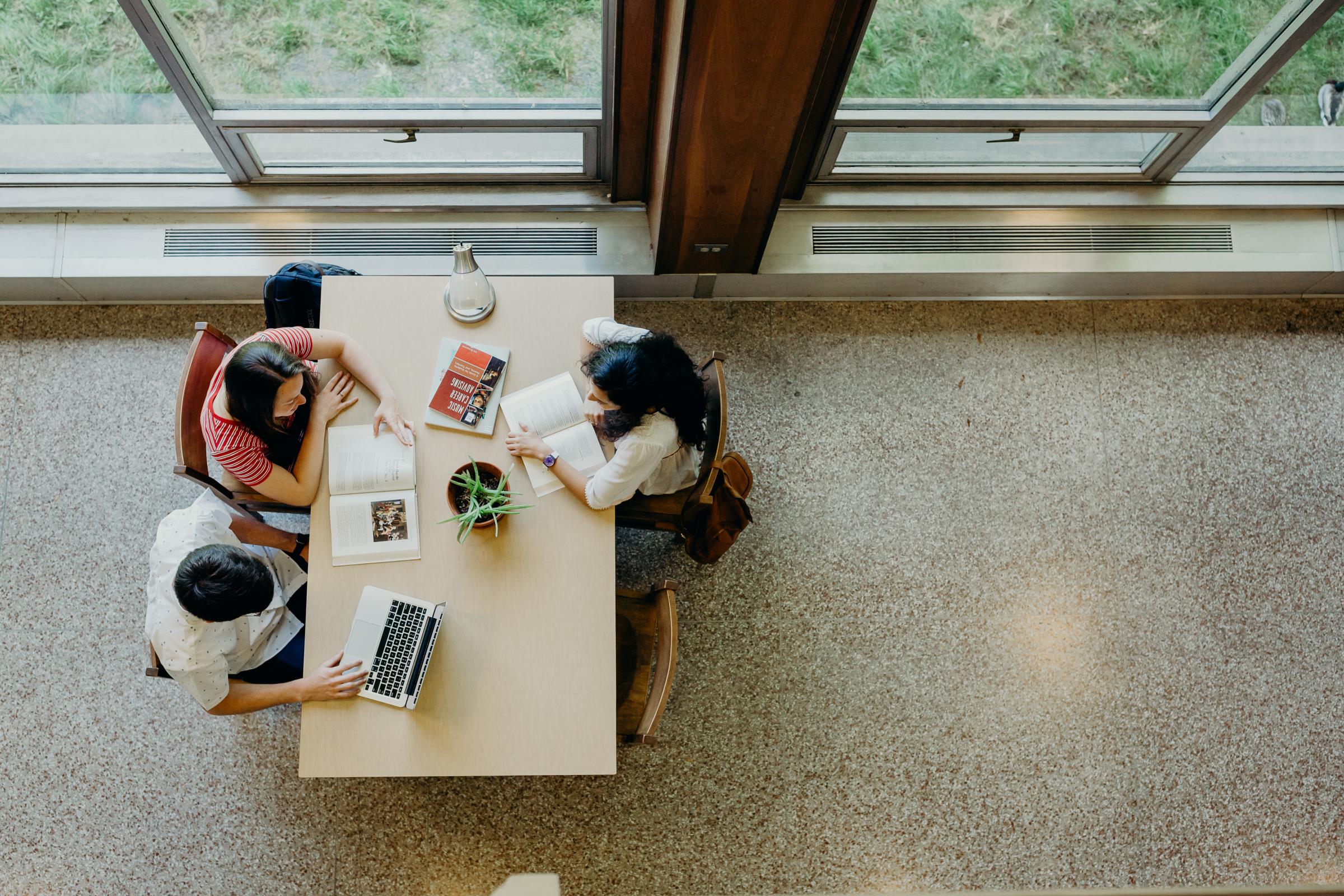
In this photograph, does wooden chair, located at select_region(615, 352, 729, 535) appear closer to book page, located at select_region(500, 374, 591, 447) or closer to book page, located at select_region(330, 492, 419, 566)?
book page, located at select_region(500, 374, 591, 447)

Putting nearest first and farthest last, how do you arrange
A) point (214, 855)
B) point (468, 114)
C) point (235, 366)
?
point (235, 366) < point (214, 855) < point (468, 114)

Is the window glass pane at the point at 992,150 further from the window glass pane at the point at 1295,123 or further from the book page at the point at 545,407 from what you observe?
the book page at the point at 545,407

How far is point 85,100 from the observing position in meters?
2.79

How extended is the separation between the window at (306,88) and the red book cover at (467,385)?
1.01m

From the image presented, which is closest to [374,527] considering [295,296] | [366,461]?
[366,461]

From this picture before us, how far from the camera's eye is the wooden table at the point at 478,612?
1.98 metres

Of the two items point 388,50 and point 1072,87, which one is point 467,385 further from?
point 1072,87

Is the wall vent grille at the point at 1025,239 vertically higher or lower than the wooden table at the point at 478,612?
higher

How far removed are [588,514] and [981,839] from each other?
173 centimetres

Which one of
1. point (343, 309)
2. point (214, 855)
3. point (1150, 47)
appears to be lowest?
point (214, 855)

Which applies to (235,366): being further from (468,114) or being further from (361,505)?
(468,114)

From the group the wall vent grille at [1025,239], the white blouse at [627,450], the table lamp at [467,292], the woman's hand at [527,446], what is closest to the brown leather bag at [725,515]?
the white blouse at [627,450]

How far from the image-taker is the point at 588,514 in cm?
213

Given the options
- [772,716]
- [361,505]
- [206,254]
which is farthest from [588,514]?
[206,254]
